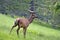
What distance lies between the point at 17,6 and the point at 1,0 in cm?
455

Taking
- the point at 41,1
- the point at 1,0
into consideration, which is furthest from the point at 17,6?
the point at 41,1

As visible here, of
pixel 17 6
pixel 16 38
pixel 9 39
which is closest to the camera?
pixel 9 39

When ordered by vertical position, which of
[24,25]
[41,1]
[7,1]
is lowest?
[41,1]

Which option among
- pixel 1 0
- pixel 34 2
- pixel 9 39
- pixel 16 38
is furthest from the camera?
pixel 34 2

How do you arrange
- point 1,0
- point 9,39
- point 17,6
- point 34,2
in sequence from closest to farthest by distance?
point 9,39, point 1,0, point 17,6, point 34,2

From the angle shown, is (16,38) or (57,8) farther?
(57,8)

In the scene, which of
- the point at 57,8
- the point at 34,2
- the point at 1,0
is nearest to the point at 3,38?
the point at 57,8

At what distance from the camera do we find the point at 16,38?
12.8 m

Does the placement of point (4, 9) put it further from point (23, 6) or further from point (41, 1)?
point (41, 1)

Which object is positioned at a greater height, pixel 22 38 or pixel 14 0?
pixel 22 38

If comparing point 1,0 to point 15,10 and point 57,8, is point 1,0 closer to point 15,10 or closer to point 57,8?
point 15,10

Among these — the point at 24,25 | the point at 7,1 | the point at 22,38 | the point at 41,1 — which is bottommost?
the point at 41,1

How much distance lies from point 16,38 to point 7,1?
112 feet

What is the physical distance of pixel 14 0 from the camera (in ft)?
163
